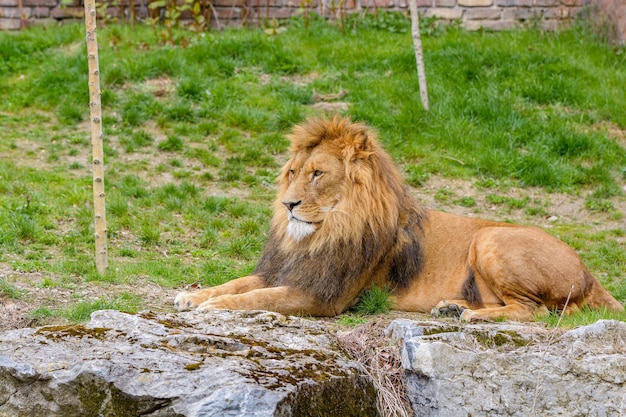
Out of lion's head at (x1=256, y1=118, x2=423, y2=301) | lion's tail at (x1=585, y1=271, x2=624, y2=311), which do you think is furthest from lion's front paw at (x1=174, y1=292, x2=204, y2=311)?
lion's tail at (x1=585, y1=271, x2=624, y2=311)

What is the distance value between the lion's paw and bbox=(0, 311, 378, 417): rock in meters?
1.87

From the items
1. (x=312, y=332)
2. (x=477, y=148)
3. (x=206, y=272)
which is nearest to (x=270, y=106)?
(x=477, y=148)

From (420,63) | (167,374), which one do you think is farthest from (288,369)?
(420,63)

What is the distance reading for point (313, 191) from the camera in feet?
21.5

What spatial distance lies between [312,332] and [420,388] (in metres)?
0.65

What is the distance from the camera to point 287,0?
14773 mm

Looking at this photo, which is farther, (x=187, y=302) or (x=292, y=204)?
(x=292, y=204)

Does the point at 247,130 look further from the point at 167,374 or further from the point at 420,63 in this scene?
the point at 167,374

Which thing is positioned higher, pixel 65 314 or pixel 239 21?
pixel 239 21

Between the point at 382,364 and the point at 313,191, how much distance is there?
1707 mm

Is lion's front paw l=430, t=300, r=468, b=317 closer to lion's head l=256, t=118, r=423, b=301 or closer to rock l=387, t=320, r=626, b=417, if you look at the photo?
lion's head l=256, t=118, r=423, b=301

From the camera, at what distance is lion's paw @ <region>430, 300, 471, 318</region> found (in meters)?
6.66

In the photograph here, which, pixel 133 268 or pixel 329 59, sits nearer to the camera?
pixel 133 268

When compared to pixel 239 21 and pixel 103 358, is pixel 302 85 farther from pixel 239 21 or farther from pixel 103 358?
pixel 103 358
